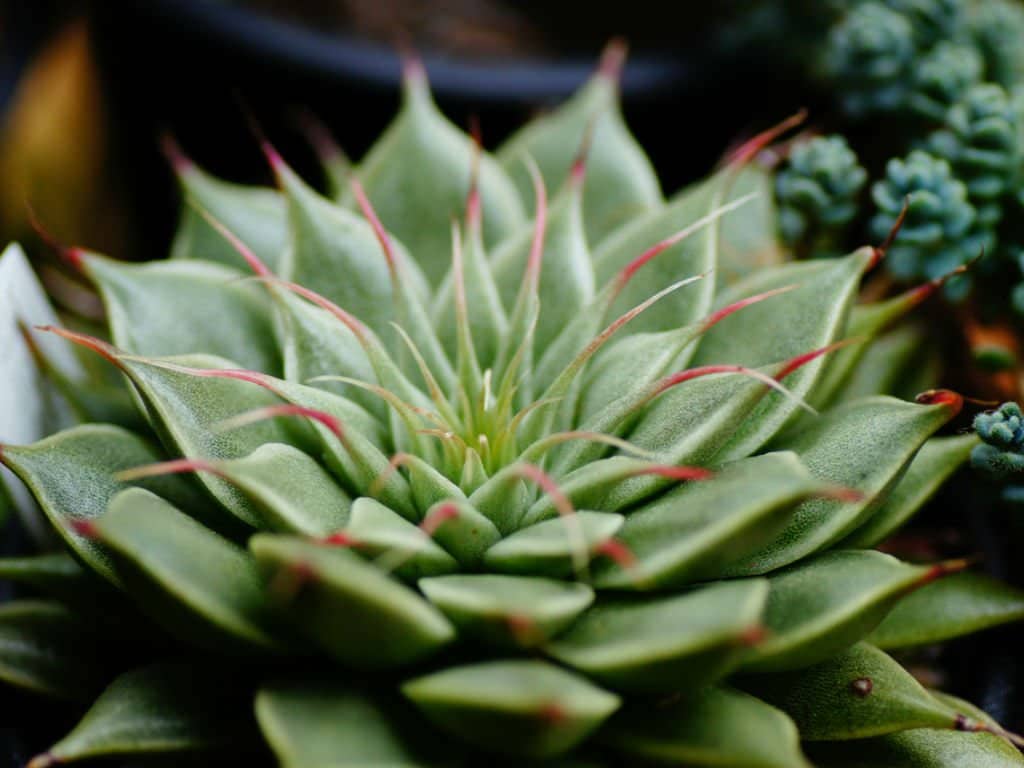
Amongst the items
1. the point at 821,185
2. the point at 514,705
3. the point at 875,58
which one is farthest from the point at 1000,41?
the point at 514,705

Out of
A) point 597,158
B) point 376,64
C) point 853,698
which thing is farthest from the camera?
point 376,64

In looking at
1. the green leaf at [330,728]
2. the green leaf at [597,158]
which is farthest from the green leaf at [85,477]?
the green leaf at [597,158]

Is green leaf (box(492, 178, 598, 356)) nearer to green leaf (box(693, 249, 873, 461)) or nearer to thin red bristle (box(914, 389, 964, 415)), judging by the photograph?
green leaf (box(693, 249, 873, 461))

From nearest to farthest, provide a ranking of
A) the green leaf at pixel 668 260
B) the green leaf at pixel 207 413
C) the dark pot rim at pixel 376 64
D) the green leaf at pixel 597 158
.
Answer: the green leaf at pixel 207 413 < the green leaf at pixel 668 260 < the green leaf at pixel 597 158 < the dark pot rim at pixel 376 64

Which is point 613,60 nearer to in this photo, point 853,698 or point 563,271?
point 563,271

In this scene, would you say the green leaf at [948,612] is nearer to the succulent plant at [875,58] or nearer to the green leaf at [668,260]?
the green leaf at [668,260]

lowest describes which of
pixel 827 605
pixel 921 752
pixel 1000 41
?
pixel 921 752

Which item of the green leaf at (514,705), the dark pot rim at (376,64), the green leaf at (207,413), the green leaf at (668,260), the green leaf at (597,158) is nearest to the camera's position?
the green leaf at (514,705)
